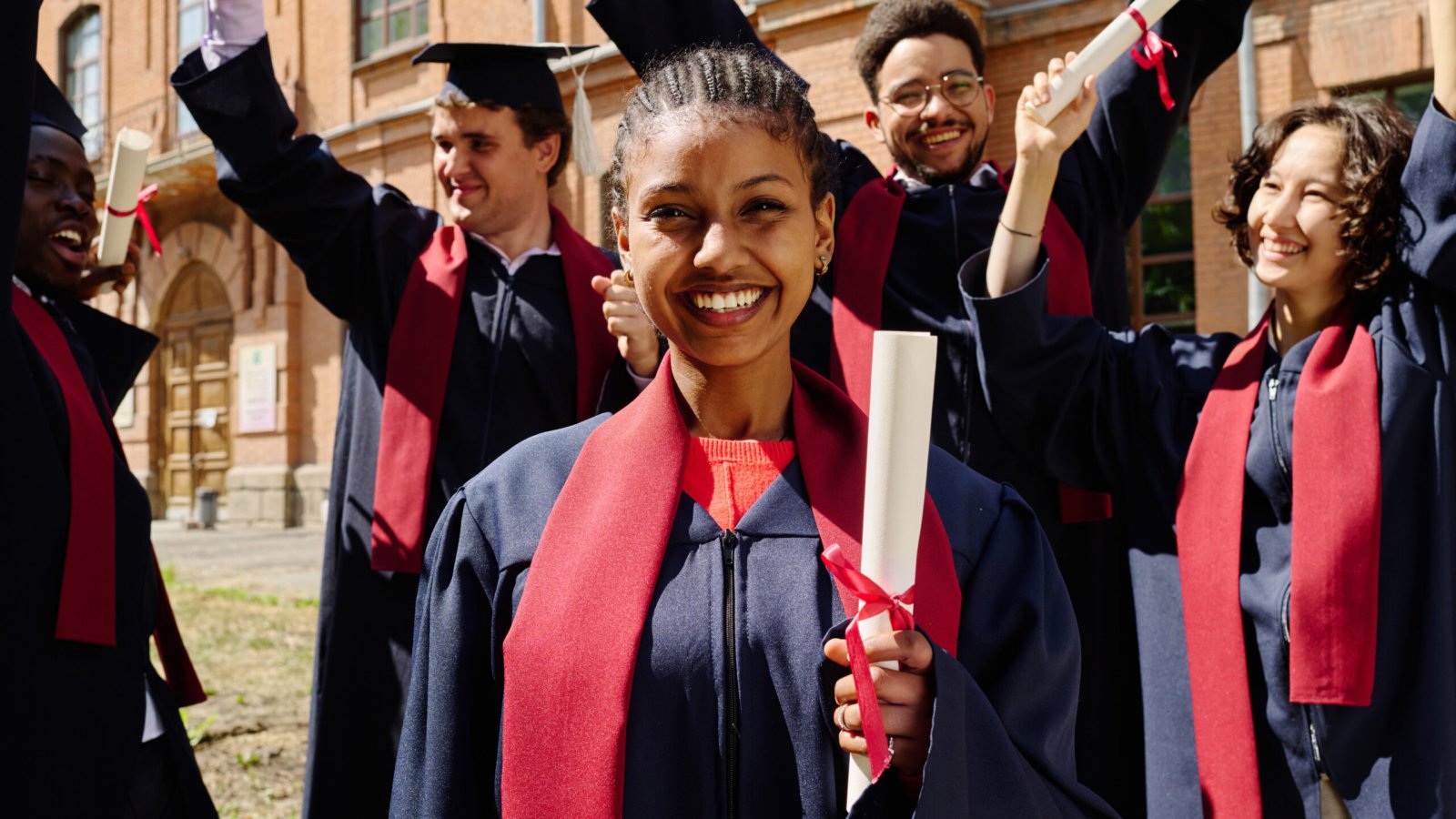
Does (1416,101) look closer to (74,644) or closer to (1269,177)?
(1269,177)

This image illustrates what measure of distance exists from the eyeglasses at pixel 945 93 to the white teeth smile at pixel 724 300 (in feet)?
4.95

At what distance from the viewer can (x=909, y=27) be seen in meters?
2.99

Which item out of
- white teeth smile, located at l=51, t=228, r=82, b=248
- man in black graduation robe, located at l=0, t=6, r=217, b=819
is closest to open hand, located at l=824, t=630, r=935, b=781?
man in black graduation robe, located at l=0, t=6, r=217, b=819

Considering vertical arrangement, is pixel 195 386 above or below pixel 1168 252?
below

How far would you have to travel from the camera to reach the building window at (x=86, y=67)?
771 inches

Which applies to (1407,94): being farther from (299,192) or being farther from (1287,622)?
(299,192)

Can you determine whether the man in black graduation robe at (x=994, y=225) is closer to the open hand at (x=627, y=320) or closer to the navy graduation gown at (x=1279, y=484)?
the navy graduation gown at (x=1279, y=484)

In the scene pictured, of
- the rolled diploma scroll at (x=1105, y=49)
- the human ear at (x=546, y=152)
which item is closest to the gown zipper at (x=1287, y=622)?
the rolled diploma scroll at (x=1105, y=49)

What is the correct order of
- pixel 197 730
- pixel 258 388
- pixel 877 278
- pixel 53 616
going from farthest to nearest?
1. pixel 258 388
2. pixel 197 730
3. pixel 877 278
4. pixel 53 616

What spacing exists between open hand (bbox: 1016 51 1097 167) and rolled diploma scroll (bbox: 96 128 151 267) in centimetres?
192

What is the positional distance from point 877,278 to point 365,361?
1268mm

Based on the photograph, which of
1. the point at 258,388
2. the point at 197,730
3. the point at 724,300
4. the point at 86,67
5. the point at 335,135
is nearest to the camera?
the point at 724,300

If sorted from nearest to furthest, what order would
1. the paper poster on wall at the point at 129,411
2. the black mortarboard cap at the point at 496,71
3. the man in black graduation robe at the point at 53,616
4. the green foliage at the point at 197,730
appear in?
the man in black graduation robe at the point at 53,616, the black mortarboard cap at the point at 496,71, the green foliage at the point at 197,730, the paper poster on wall at the point at 129,411

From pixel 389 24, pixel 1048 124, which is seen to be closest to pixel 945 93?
pixel 1048 124
